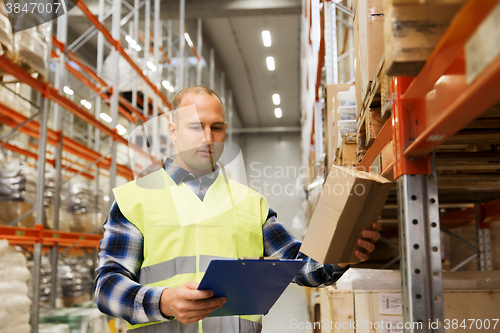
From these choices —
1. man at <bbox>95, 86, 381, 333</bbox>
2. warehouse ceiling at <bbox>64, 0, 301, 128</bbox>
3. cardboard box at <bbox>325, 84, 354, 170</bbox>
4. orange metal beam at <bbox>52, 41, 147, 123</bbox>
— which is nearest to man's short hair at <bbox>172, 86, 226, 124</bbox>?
man at <bbox>95, 86, 381, 333</bbox>

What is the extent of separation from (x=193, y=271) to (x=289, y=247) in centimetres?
56

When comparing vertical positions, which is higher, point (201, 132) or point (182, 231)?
point (201, 132)

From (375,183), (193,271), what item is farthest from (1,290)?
(375,183)

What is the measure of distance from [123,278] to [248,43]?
47.3ft

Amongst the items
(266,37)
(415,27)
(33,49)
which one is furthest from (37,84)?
(266,37)

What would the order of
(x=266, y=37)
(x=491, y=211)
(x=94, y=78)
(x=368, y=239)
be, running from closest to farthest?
1. (x=368, y=239)
2. (x=491, y=211)
3. (x=94, y=78)
4. (x=266, y=37)

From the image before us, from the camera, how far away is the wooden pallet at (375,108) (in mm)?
1585

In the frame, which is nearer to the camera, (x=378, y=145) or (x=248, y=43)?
(x=378, y=145)

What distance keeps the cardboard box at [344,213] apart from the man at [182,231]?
0.81 feet

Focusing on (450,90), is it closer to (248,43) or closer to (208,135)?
(208,135)

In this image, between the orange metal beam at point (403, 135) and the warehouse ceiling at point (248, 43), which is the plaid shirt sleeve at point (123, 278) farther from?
the warehouse ceiling at point (248, 43)

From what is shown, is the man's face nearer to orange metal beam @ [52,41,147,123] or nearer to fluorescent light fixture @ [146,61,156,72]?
orange metal beam @ [52,41,147,123]

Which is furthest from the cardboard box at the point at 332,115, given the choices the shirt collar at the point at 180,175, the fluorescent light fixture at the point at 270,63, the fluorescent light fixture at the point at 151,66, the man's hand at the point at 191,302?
the fluorescent light fixture at the point at 270,63

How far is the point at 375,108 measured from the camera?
6.29 feet
